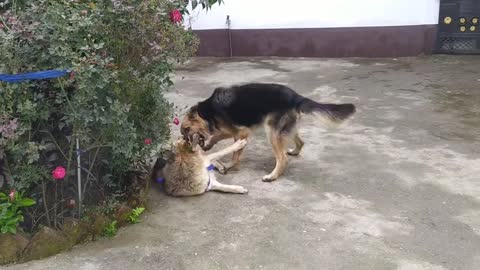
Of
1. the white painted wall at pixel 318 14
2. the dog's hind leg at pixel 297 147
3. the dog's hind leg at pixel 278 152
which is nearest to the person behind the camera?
the dog's hind leg at pixel 278 152

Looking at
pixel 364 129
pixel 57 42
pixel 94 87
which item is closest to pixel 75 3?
pixel 57 42

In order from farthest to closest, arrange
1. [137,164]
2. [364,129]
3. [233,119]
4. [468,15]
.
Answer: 1. [468,15]
2. [364,129]
3. [233,119]
4. [137,164]

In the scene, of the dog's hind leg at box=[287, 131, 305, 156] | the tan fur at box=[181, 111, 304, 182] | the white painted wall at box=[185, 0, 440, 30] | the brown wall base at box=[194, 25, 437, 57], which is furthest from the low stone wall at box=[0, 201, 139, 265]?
the brown wall base at box=[194, 25, 437, 57]

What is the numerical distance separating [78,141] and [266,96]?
5.88 ft

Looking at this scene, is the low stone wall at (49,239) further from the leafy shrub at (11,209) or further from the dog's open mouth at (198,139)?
the dog's open mouth at (198,139)

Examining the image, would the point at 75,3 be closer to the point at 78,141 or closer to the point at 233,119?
the point at 78,141

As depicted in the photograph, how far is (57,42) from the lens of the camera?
9.80ft

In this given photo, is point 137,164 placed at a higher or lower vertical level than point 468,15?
lower

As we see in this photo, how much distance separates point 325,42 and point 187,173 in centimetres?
644

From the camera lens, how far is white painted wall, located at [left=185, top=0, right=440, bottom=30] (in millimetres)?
9453

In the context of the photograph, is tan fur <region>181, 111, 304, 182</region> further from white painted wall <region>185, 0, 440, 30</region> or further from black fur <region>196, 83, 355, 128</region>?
white painted wall <region>185, 0, 440, 30</region>

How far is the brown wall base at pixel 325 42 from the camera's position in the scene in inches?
378

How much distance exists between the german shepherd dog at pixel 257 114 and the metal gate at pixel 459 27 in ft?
19.7

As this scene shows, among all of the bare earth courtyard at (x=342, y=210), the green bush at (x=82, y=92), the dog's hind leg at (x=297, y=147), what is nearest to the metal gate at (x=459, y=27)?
the bare earth courtyard at (x=342, y=210)
